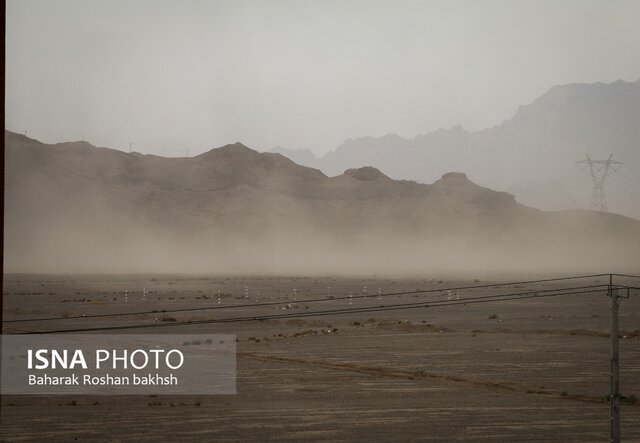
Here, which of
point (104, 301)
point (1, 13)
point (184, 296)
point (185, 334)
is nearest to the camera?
point (1, 13)

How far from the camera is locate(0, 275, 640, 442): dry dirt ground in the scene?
22.2 m

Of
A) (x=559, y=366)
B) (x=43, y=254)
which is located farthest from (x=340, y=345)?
(x=43, y=254)

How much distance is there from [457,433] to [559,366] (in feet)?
47.0

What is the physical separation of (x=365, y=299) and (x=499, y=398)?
48.1m

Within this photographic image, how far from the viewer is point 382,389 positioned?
2898 cm

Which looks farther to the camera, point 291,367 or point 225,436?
point 291,367

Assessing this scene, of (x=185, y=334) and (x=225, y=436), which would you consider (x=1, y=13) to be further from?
(x=185, y=334)

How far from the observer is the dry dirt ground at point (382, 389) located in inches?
876

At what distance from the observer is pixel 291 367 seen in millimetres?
34250

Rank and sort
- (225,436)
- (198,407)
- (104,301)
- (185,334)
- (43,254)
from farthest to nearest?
(43,254)
(104,301)
(185,334)
(198,407)
(225,436)

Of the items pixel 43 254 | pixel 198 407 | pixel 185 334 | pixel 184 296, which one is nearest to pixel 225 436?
pixel 198 407

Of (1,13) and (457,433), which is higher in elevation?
(1,13)

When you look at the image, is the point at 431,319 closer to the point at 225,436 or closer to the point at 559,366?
the point at 559,366

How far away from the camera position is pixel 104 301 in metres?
74.1
